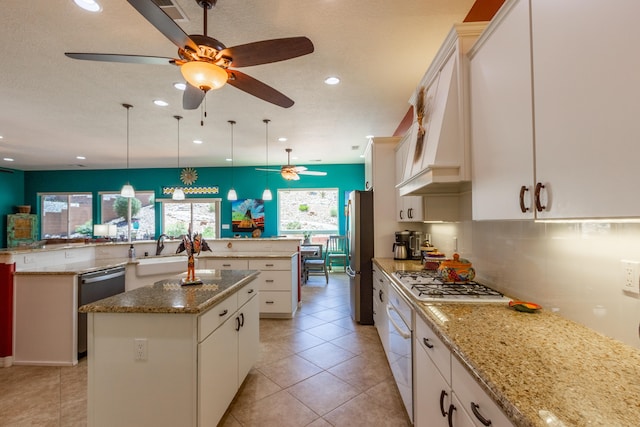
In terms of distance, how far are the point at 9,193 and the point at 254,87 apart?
9.13m

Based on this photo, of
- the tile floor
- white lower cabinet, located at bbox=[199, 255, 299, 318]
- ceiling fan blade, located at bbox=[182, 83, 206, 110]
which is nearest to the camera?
the tile floor

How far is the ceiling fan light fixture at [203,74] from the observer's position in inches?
67.0

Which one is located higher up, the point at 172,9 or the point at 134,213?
the point at 172,9

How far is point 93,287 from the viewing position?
294 centimetres

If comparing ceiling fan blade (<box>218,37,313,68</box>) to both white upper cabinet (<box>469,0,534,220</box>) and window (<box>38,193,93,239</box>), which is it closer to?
white upper cabinet (<box>469,0,534,220</box>)

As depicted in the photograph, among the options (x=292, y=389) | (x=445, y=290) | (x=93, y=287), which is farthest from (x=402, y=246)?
(x=93, y=287)

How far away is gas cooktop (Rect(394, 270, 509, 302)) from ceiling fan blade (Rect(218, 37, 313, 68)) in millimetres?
1588

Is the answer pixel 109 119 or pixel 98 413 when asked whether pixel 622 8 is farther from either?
pixel 109 119

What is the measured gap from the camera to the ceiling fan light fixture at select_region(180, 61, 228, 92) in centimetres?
170

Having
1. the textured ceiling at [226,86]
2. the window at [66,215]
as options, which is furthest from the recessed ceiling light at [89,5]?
the window at [66,215]

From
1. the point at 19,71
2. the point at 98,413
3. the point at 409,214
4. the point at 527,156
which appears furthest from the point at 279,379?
the point at 19,71

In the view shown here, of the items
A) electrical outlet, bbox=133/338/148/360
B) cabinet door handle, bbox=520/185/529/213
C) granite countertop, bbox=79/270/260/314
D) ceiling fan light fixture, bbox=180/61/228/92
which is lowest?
electrical outlet, bbox=133/338/148/360

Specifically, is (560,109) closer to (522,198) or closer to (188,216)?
(522,198)

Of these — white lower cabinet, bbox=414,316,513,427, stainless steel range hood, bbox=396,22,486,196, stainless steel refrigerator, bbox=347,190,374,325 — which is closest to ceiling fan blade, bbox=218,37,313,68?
stainless steel range hood, bbox=396,22,486,196
